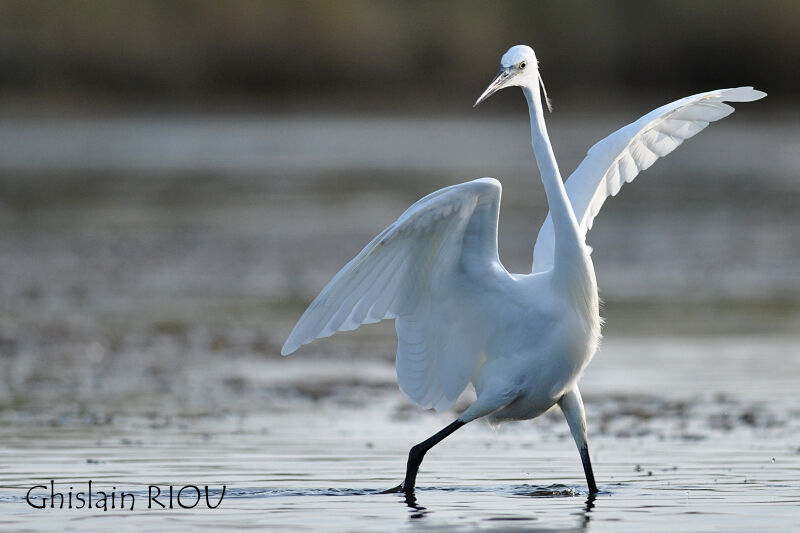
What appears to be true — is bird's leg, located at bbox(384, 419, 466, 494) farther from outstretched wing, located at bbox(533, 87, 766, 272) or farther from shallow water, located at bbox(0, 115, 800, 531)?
outstretched wing, located at bbox(533, 87, 766, 272)

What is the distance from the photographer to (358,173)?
3647cm

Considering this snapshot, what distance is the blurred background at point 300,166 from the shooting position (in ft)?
50.4

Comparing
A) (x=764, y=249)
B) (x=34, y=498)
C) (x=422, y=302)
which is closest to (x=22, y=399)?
(x=34, y=498)

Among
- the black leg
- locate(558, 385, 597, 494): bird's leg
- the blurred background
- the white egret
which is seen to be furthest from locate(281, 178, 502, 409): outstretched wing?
the blurred background

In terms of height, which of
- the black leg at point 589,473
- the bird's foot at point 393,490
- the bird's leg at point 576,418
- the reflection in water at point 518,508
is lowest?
the reflection in water at point 518,508

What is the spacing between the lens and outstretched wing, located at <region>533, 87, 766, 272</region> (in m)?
9.98

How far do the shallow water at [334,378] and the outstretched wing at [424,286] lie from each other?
733 mm

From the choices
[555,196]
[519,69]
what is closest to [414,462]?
[555,196]

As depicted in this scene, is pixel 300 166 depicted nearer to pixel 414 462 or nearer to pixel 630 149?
pixel 630 149

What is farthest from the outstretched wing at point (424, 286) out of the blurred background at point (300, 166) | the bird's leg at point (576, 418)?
the blurred background at point (300, 166)

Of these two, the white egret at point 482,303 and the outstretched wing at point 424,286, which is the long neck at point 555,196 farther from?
the outstretched wing at point 424,286

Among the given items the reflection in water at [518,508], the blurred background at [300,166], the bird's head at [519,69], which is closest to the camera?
the reflection in water at [518,508]

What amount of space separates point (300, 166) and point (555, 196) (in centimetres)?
3055

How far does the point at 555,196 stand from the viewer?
29.2 ft
